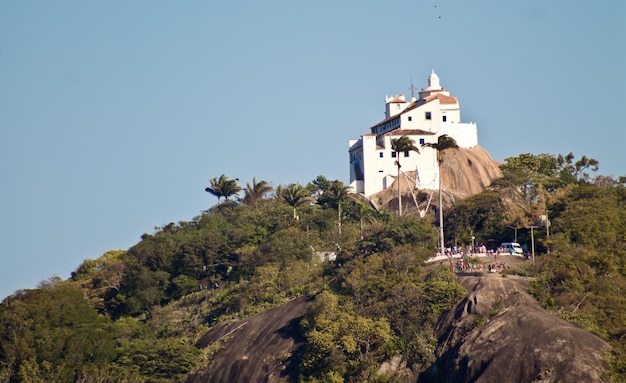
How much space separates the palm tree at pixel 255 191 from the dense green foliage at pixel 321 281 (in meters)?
0.41

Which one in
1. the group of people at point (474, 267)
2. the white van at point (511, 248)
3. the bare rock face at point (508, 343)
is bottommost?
the bare rock face at point (508, 343)

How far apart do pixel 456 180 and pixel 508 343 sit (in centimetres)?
4068

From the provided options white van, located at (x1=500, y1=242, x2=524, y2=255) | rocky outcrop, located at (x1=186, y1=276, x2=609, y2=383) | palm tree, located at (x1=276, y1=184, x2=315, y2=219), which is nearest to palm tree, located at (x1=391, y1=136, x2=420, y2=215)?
palm tree, located at (x1=276, y1=184, x2=315, y2=219)

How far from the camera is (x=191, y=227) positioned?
358 feet

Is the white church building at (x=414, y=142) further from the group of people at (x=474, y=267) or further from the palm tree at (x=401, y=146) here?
the group of people at (x=474, y=267)

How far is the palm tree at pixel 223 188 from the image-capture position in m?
114

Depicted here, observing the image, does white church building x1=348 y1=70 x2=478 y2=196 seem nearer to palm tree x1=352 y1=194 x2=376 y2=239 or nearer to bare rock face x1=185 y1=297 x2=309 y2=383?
palm tree x1=352 y1=194 x2=376 y2=239

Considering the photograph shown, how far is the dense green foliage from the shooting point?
73.9 meters

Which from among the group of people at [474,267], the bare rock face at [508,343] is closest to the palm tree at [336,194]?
the group of people at [474,267]

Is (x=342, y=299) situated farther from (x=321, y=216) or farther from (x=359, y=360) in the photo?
(x=321, y=216)

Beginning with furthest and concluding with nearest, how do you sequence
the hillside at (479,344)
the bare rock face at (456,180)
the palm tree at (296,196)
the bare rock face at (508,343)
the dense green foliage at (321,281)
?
the palm tree at (296,196), the bare rock face at (456,180), the dense green foliage at (321,281), the hillside at (479,344), the bare rock face at (508,343)

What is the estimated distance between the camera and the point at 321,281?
86.0 metres

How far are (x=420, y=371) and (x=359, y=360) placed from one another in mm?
3655

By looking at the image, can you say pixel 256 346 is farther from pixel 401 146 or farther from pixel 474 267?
pixel 401 146
